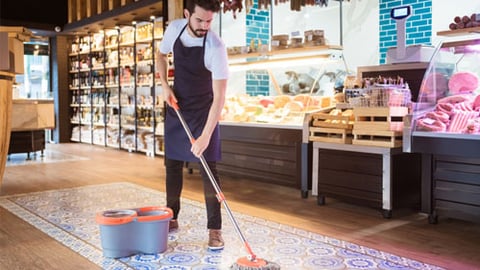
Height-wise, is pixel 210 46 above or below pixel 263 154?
above

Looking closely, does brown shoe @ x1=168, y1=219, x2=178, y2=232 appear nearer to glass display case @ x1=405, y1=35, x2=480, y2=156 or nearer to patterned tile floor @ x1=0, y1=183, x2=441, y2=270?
patterned tile floor @ x1=0, y1=183, x2=441, y2=270

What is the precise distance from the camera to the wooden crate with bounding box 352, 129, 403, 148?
165 inches

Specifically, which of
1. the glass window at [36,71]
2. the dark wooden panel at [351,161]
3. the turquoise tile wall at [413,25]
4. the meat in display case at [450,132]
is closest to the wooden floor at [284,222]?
the meat in display case at [450,132]

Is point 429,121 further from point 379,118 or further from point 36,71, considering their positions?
point 36,71

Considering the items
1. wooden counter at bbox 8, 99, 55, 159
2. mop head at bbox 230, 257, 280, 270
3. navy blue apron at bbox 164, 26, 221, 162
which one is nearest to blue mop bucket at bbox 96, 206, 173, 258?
navy blue apron at bbox 164, 26, 221, 162

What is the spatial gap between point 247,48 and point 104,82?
5.61m

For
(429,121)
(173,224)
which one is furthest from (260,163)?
(429,121)

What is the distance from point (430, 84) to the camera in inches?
166

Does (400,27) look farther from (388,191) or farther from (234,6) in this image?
(234,6)

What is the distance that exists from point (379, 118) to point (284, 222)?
1240 mm

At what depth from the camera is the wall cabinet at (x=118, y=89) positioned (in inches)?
364

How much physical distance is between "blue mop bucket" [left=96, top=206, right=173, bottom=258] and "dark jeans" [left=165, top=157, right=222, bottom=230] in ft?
0.99

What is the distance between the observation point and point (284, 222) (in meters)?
4.14

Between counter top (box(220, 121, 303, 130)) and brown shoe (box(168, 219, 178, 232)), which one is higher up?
counter top (box(220, 121, 303, 130))
